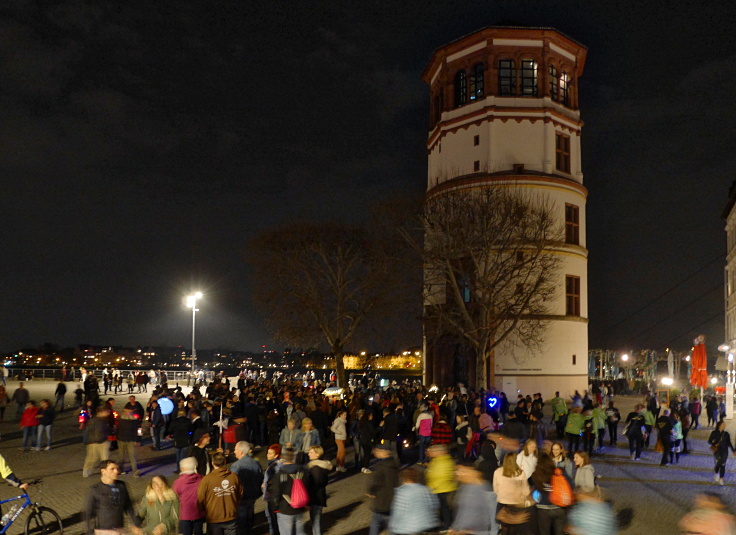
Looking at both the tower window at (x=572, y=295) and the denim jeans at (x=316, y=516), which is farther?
the tower window at (x=572, y=295)

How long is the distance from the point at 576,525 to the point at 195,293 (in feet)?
135

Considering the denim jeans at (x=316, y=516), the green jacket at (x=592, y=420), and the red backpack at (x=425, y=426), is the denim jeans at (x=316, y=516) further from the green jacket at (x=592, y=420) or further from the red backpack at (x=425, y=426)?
the green jacket at (x=592, y=420)

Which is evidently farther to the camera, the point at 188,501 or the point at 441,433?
the point at 441,433

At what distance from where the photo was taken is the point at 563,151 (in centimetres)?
4575

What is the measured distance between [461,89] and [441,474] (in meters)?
37.9

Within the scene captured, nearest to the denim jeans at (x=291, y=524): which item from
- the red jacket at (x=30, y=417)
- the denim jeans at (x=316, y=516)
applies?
the denim jeans at (x=316, y=516)

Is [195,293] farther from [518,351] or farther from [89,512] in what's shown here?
[89,512]

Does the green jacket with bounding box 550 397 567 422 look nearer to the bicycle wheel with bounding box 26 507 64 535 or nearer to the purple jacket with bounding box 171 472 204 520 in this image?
the bicycle wheel with bounding box 26 507 64 535

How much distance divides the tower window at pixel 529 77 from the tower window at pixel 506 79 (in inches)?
22.0

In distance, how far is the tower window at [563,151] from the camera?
45438 millimetres

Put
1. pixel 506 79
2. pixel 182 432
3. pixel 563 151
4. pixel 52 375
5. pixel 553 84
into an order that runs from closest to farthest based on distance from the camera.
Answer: pixel 182 432
pixel 506 79
pixel 553 84
pixel 563 151
pixel 52 375

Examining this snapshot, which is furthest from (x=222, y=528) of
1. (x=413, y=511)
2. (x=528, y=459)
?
(x=528, y=459)

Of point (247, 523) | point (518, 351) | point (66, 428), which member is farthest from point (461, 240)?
point (247, 523)

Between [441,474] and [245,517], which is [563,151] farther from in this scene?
[245,517]
